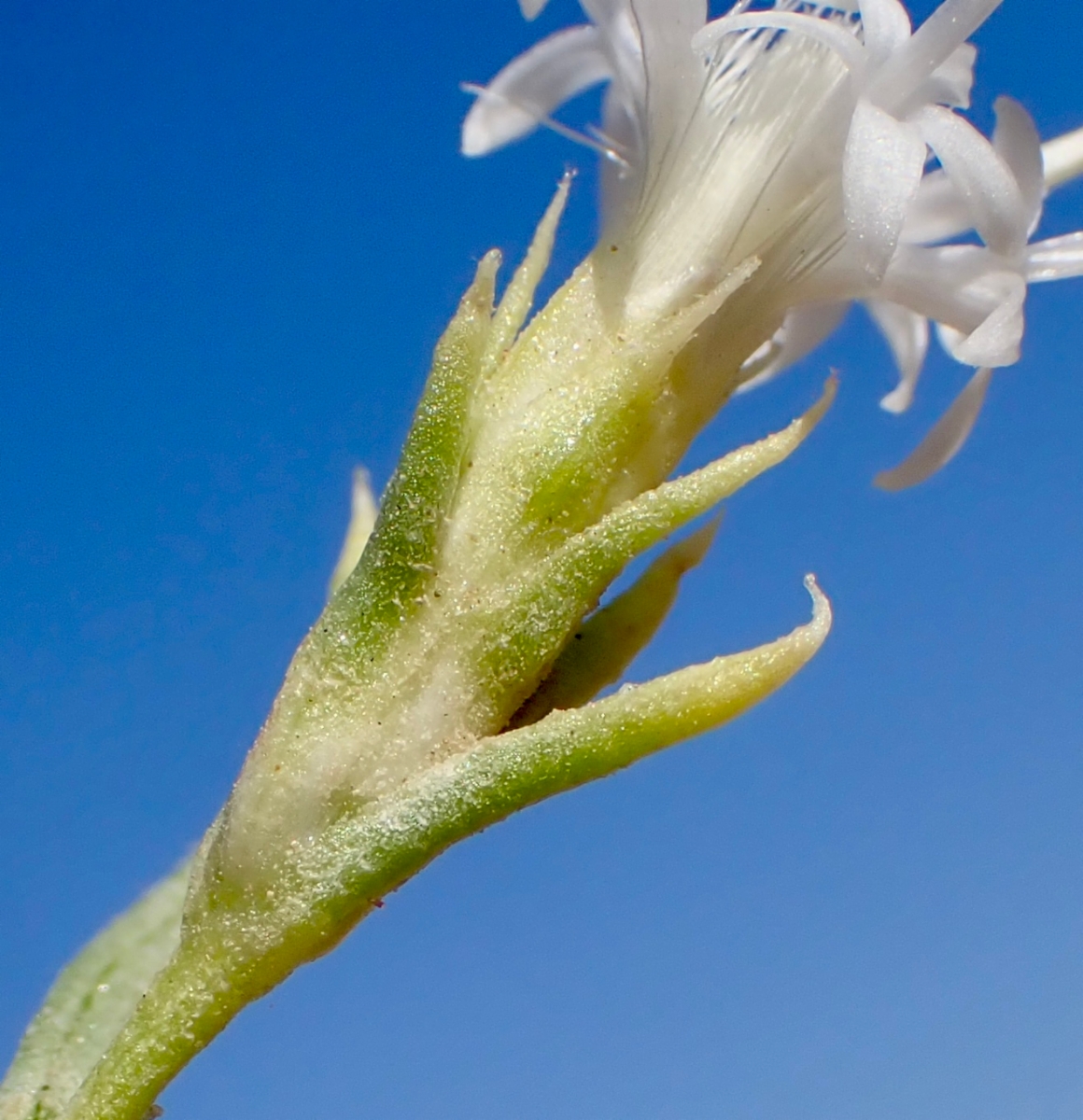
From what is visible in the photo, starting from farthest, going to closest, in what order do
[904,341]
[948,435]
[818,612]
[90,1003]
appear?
[904,341]
[948,435]
[90,1003]
[818,612]

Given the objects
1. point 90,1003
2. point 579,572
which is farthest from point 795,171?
point 90,1003

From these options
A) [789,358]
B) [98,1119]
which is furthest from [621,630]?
[98,1119]

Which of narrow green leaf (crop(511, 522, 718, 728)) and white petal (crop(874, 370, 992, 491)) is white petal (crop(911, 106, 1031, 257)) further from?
narrow green leaf (crop(511, 522, 718, 728))

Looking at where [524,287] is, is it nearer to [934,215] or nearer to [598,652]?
→ [598,652]

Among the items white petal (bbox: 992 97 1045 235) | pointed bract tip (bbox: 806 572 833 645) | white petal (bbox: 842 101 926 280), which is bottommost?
pointed bract tip (bbox: 806 572 833 645)

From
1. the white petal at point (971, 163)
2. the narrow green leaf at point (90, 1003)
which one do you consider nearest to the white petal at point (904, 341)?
the white petal at point (971, 163)

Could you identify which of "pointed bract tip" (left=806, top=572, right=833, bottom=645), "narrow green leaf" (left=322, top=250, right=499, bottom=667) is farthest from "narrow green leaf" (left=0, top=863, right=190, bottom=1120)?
"pointed bract tip" (left=806, top=572, right=833, bottom=645)
